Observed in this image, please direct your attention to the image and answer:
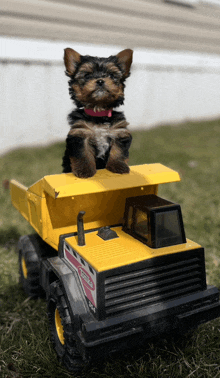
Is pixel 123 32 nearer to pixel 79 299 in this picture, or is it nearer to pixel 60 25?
pixel 60 25

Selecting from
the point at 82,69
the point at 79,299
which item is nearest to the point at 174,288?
the point at 79,299

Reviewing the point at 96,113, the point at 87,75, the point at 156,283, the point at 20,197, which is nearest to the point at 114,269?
the point at 156,283

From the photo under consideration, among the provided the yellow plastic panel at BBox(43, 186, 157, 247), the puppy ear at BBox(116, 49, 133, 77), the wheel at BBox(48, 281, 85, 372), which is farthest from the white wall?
the wheel at BBox(48, 281, 85, 372)

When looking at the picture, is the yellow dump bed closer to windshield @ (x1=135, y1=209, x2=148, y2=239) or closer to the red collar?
windshield @ (x1=135, y1=209, x2=148, y2=239)

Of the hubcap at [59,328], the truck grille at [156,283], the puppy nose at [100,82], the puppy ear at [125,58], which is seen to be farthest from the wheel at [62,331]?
the puppy ear at [125,58]

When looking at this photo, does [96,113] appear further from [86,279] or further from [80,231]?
[86,279]

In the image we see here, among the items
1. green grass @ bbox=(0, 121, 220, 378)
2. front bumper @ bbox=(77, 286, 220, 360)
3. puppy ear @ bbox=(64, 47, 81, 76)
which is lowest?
green grass @ bbox=(0, 121, 220, 378)
